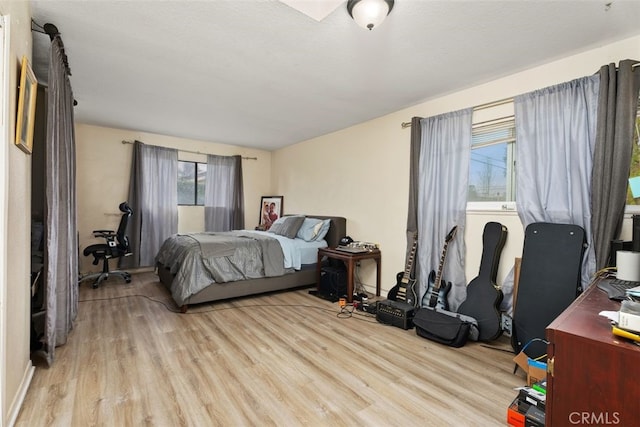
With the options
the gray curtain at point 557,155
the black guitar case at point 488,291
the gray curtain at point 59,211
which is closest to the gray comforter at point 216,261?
the gray curtain at point 59,211

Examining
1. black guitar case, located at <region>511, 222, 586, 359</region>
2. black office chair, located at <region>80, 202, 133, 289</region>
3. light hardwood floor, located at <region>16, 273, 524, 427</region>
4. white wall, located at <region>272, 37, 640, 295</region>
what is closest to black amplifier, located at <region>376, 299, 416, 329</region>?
light hardwood floor, located at <region>16, 273, 524, 427</region>

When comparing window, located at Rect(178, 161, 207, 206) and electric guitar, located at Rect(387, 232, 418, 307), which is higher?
window, located at Rect(178, 161, 207, 206)

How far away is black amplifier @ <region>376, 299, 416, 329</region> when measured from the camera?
2760 mm

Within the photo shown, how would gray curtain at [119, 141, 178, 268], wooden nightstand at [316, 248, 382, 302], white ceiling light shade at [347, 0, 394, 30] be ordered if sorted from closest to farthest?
white ceiling light shade at [347, 0, 394, 30] → wooden nightstand at [316, 248, 382, 302] → gray curtain at [119, 141, 178, 268]

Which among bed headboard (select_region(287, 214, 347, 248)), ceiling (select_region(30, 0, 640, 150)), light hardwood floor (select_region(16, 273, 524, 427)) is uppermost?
ceiling (select_region(30, 0, 640, 150))

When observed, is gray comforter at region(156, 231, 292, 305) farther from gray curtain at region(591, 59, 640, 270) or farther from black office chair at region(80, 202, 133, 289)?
gray curtain at region(591, 59, 640, 270)

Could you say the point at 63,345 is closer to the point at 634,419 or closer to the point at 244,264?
the point at 244,264

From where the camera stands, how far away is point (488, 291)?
102 inches

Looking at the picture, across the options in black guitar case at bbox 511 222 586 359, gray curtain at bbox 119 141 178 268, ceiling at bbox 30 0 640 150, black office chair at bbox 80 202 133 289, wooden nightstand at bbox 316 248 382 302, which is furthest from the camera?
gray curtain at bbox 119 141 178 268

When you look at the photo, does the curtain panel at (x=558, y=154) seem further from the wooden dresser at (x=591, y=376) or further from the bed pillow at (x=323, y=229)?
the bed pillow at (x=323, y=229)

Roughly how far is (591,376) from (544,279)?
4.92 ft

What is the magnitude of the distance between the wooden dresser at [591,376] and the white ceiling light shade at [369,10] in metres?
1.77

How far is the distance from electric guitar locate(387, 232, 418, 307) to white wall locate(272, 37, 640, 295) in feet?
0.70

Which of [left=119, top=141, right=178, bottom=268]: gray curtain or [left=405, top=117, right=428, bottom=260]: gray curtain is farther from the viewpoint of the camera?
[left=119, top=141, right=178, bottom=268]: gray curtain
